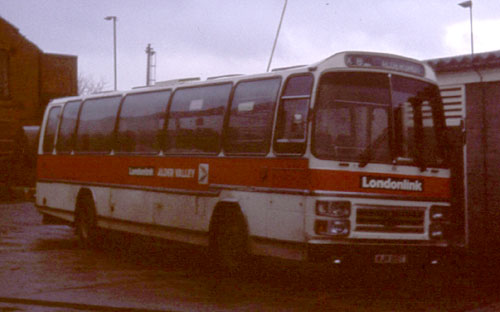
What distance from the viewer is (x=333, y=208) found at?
1079 centimetres

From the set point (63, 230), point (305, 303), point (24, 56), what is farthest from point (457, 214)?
point (24, 56)

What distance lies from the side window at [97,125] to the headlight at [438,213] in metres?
7.01

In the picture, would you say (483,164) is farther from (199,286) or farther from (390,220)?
(199,286)

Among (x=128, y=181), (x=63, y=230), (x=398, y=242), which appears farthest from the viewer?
(x=63, y=230)

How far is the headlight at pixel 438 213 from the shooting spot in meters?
11.6

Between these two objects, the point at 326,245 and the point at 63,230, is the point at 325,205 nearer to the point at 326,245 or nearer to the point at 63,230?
the point at 326,245

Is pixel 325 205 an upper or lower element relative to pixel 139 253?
upper

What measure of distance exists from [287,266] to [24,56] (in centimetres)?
2976

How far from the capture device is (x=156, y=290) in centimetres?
1134

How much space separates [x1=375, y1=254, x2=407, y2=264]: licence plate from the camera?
11.0 m

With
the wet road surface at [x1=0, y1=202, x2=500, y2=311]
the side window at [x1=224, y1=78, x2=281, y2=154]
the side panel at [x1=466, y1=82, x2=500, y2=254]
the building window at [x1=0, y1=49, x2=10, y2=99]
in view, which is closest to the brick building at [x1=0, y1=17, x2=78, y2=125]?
the building window at [x1=0, y1=49, x2=10, y2=99]

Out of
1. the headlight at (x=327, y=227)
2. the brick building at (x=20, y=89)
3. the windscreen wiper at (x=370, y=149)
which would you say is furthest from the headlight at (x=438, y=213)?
the brick building at (x=20, y=89)

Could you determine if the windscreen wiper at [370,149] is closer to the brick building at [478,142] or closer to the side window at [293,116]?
the side window at [293,116]

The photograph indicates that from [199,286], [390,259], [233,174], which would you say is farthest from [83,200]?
[390,259]
